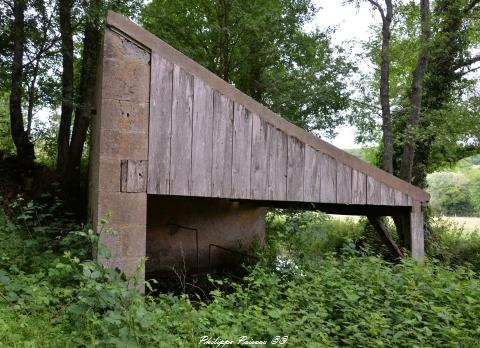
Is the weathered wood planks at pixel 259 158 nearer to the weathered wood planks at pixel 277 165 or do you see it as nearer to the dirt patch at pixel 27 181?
the weathered wood planks at pixel 277 165

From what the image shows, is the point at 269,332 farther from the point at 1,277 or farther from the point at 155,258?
the point at 155,258

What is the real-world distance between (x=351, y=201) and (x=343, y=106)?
707 cm

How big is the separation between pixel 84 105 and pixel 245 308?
6933 mm

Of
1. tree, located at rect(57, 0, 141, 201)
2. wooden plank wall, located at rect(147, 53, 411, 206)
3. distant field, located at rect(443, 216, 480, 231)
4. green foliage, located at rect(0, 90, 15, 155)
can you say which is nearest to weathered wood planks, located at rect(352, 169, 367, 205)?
wooden plank wall, located at rect(147, 53, 411, 206)

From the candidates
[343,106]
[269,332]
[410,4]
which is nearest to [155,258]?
[269,332]

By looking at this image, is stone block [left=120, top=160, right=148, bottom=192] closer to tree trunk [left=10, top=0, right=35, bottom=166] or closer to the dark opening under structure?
the dark opening under structure

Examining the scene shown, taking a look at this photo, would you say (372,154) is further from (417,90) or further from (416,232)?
(416,232)

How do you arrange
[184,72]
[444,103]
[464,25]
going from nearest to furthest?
[184,72], [464,25], [444,103]

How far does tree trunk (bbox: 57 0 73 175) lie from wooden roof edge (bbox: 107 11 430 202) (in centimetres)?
499

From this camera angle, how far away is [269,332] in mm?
3359

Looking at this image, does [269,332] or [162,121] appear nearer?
[269,332]

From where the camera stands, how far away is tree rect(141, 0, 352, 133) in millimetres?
11070

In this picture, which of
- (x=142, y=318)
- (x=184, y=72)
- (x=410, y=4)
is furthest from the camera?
(x=410, y=4)

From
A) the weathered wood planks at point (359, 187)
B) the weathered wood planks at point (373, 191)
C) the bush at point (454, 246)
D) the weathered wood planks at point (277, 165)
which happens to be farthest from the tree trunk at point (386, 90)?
the weathered wood planks at point (277, 165)
